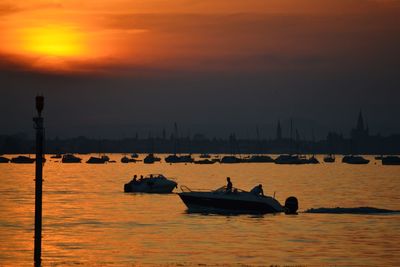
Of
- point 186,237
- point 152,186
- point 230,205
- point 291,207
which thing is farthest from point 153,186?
point 186,237

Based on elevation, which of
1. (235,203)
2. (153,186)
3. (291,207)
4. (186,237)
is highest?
(153,186)

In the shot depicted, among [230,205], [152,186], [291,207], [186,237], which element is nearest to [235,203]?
[230,205]

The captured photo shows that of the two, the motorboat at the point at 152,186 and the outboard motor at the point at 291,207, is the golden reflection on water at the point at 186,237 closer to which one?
the outboard motor at the point at 291,207

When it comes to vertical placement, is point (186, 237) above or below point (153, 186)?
below

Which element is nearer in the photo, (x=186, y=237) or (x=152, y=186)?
(x=186, y=237)

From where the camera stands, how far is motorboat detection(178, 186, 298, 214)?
247 feet

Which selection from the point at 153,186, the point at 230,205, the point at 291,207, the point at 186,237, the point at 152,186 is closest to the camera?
the point at 186,237

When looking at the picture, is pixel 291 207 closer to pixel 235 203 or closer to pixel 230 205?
pixel 235 203

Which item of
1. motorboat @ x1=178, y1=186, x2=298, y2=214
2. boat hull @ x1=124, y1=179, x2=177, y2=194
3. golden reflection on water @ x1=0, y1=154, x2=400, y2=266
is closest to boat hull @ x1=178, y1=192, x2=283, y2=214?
motorboat @ x1=178, y1=186, x2=298, y2=214

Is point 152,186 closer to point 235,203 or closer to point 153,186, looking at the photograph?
point 153,186

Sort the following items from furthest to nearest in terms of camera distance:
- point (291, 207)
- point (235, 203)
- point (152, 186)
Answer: point (152, 186)
point (291, 207)
point (235, 203)

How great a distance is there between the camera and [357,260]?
4991cm

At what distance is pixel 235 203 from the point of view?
249 ft

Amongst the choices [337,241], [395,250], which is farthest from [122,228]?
[395,250]
